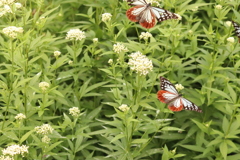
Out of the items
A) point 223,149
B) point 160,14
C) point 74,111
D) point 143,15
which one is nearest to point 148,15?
point 143,15

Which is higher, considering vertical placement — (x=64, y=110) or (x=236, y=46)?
(x=236, y=46)

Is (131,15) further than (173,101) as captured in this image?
Yes

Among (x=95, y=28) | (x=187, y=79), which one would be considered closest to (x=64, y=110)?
(x=95, y=28)

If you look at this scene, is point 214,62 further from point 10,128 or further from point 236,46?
point 10,128

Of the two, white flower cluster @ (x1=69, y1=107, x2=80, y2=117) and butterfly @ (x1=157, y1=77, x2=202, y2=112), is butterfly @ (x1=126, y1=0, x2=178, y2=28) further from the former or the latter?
white flower cluster @ (x1=69, y1=107, x2=80, y2=117)

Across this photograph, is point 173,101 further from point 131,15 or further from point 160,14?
point 131,15

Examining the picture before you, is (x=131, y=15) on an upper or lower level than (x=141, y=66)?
upper

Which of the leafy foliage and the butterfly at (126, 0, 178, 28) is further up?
the butterfly at (126, 0, 178, 28)

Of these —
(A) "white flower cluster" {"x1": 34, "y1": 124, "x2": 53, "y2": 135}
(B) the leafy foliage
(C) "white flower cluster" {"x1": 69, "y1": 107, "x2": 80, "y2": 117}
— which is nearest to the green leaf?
(B) the leafy foliage

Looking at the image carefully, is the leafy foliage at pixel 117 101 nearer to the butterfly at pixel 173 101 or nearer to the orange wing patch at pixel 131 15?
the butterfly at pixel 173 101

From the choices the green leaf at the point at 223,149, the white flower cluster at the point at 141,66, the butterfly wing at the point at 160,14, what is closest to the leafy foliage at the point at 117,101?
the green leaf at the point at 223,149

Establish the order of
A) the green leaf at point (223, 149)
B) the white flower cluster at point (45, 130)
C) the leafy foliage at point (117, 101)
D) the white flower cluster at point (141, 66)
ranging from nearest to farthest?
1. the white flower cluster at point (141, 66)
2. the white flower cluster at point (45, 130)
3. the green leaf at point (223, 149)
4. the leafy foliage at point (117, 101)
